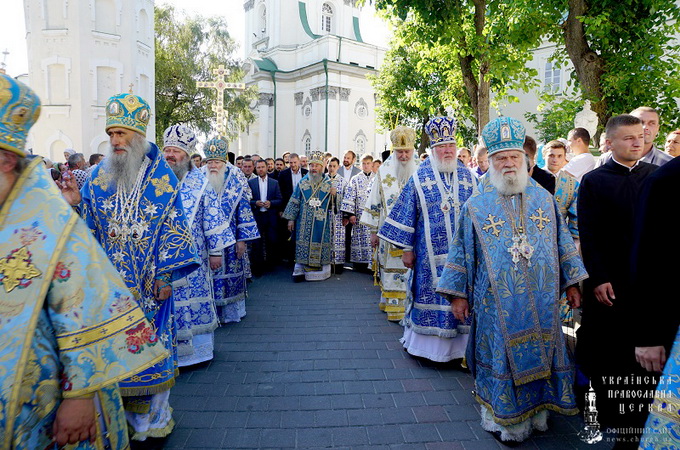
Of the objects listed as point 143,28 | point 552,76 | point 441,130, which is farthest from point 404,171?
point 552,76

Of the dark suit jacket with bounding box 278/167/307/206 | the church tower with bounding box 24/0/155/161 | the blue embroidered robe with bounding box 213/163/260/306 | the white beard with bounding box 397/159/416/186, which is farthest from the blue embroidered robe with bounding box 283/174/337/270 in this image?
the church tower with bounding box 24/0/155/161

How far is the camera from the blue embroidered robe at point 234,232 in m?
5.75

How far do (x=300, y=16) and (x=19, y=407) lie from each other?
3591cm

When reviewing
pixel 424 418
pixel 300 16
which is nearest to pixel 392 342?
pixel 424 418

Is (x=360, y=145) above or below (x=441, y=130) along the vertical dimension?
above

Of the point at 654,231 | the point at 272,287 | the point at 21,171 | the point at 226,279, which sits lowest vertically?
the point at 272,287

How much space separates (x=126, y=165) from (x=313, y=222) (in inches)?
216

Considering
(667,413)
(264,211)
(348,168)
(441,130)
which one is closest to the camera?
(667,413)

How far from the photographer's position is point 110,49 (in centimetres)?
2048

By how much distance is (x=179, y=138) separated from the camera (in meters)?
4.62

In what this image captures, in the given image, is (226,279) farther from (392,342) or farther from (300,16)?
(300,16)

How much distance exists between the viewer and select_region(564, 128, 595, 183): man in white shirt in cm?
518

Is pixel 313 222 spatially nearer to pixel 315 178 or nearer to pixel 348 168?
pixel 315 178

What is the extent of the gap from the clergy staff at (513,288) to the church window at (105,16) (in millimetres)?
21685
